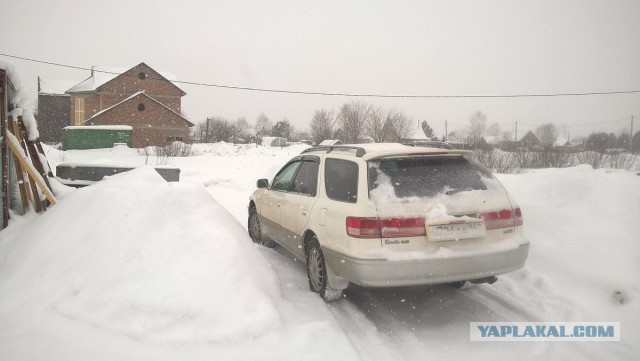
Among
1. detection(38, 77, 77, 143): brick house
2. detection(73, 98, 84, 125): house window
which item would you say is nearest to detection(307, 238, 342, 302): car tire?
detection(73, 98, 84, 125): house window

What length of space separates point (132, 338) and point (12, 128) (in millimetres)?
4307

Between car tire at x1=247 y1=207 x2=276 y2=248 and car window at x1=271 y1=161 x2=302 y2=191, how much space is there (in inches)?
30.1

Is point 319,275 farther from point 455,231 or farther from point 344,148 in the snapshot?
point 455,231

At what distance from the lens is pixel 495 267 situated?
371 centimetres

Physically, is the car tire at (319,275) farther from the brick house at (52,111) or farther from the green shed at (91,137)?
the brick house at (52,111)

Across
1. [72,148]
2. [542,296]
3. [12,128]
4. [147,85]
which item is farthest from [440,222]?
[147,85]

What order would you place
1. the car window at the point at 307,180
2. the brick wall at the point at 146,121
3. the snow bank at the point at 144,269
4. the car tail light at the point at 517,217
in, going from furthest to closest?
the brick wall at the point at 146,121 < the car window at the point at 307,180 < the car tail light at the point at 517,217 < the snow bank at the point at 144,269

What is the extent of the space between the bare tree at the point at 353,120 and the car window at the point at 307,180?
45.0 meters

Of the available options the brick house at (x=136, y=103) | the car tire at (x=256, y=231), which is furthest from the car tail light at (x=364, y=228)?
the brick house at (x=136, y=103)

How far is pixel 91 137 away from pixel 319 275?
34.4 metres

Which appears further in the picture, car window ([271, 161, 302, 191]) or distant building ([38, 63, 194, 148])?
distant building ([38, 63, 194, 148])

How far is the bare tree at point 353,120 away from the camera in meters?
50.9

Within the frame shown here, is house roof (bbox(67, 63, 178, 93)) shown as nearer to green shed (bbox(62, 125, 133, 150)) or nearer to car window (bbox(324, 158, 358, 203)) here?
green shed (bbox(62, 125, 133, 150))

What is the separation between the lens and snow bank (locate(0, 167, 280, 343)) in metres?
3.39
